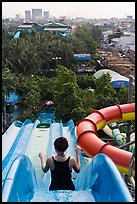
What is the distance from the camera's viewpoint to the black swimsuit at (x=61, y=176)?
2518 millimetres

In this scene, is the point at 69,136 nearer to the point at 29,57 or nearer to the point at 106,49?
the point at 29,57

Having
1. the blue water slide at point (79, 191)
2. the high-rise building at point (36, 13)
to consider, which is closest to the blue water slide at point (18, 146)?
the blue water slide at point (79, 191)

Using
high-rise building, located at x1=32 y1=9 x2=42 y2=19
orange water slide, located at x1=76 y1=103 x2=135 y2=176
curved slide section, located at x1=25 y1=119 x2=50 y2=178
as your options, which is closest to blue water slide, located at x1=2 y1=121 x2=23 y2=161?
curved slide section, located at x1=25 y1=119 x2=50 y2=178

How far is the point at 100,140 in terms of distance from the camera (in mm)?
4723

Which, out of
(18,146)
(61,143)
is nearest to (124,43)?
(18,146)

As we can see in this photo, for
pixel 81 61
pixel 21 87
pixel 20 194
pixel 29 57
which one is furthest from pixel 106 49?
pixel 20 194

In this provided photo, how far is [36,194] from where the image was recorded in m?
2.58

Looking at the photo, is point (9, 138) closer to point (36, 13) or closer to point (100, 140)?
point (100, 140)

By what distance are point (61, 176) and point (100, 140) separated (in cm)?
221

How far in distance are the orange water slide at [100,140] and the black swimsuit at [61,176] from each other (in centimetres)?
110

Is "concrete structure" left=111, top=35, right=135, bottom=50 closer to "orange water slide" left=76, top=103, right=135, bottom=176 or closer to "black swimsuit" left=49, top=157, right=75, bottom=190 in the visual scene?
"orange water slide" left=76, top=103, right=135, bottom=176

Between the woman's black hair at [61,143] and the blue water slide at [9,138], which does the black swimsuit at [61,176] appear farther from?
the blue water slide at [9,138]

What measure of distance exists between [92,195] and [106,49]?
35803 millimetres

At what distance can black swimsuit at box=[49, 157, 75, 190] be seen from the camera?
2.52 meters
